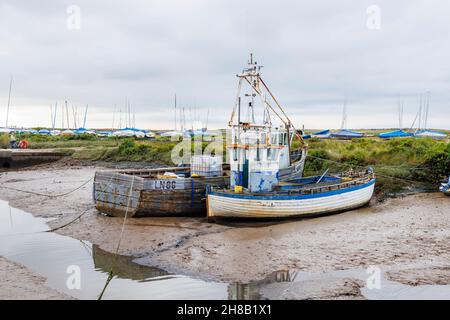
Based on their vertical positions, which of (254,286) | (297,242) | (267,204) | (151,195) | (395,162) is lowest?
(254,286)

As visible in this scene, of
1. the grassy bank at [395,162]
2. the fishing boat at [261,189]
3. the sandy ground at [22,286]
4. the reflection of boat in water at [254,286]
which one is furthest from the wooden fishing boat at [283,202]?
the sandy ground at [22,286]

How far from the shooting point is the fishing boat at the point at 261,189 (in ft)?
54.3

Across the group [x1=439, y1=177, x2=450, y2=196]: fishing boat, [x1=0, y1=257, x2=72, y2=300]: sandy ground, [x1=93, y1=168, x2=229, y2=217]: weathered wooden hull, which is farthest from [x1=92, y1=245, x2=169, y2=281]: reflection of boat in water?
[x1=439, y1=177, x2=450, y2=196]: fishing boat

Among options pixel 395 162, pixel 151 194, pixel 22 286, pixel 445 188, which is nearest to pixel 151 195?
pixel 151 194

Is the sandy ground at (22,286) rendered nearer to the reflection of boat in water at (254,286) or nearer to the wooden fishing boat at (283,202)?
the reflection of boat in water at (254,286)

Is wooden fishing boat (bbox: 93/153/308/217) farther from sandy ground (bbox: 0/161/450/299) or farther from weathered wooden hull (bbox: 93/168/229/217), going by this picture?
sandy ground (bbox: 0/161/450/299)

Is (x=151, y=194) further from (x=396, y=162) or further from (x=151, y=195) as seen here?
→ (x=396, y=162)

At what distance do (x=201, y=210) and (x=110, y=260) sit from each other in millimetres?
6567

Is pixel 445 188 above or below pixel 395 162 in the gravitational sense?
below

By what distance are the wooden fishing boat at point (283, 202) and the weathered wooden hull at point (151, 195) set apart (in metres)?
1.00

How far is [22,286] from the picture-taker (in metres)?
10.0

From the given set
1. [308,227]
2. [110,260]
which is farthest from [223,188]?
[110,260]

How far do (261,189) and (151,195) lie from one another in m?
4.89
